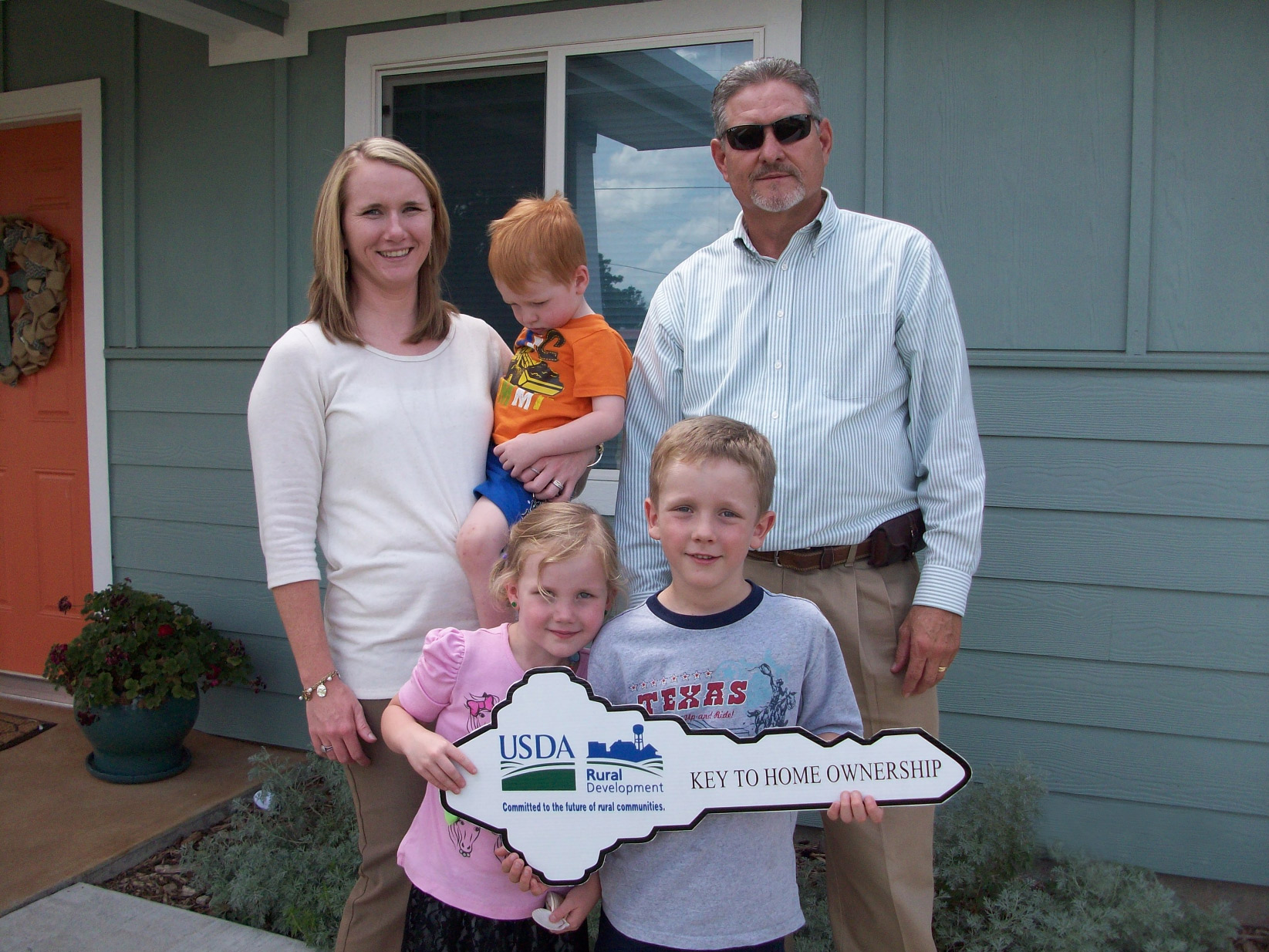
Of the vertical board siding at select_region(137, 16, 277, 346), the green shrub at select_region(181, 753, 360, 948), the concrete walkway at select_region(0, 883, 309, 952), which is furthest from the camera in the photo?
the vertical board siding at select_region(137, 16, 277, 346)

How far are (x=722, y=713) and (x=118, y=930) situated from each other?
7.06 ft

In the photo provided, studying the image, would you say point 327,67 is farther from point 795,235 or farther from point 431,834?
point 431,834

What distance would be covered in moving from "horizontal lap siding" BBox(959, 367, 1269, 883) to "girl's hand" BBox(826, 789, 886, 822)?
1705 millimetres

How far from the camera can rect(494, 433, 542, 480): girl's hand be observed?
171 cm

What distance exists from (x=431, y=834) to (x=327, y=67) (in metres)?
2.93

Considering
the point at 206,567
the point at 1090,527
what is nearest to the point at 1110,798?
the point at 1090,527

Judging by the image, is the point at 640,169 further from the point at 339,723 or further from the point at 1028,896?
the point at 1028,896

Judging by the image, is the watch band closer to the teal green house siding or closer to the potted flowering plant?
the teal green house siding

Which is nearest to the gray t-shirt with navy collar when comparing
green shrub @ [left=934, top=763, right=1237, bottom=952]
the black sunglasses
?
the black sunglasses

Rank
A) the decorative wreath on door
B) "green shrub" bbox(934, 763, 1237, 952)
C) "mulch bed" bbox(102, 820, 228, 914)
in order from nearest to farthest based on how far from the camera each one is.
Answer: "green shrub" bbox(934, 763, 1237, 952) → "mulch bed" bbox(102, 820, 228, 914) → the decorative wreath on door

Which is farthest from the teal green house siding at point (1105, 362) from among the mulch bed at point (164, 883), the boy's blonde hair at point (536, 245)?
the mulch bed at point (164, 883)

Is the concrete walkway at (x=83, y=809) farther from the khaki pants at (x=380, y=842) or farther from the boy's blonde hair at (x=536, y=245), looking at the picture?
the boy's blonde hair at (x=536, y=245)

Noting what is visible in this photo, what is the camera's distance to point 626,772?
1359 millimetres

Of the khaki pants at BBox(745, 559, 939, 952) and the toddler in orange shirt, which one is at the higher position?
the toddler in orange shirt
